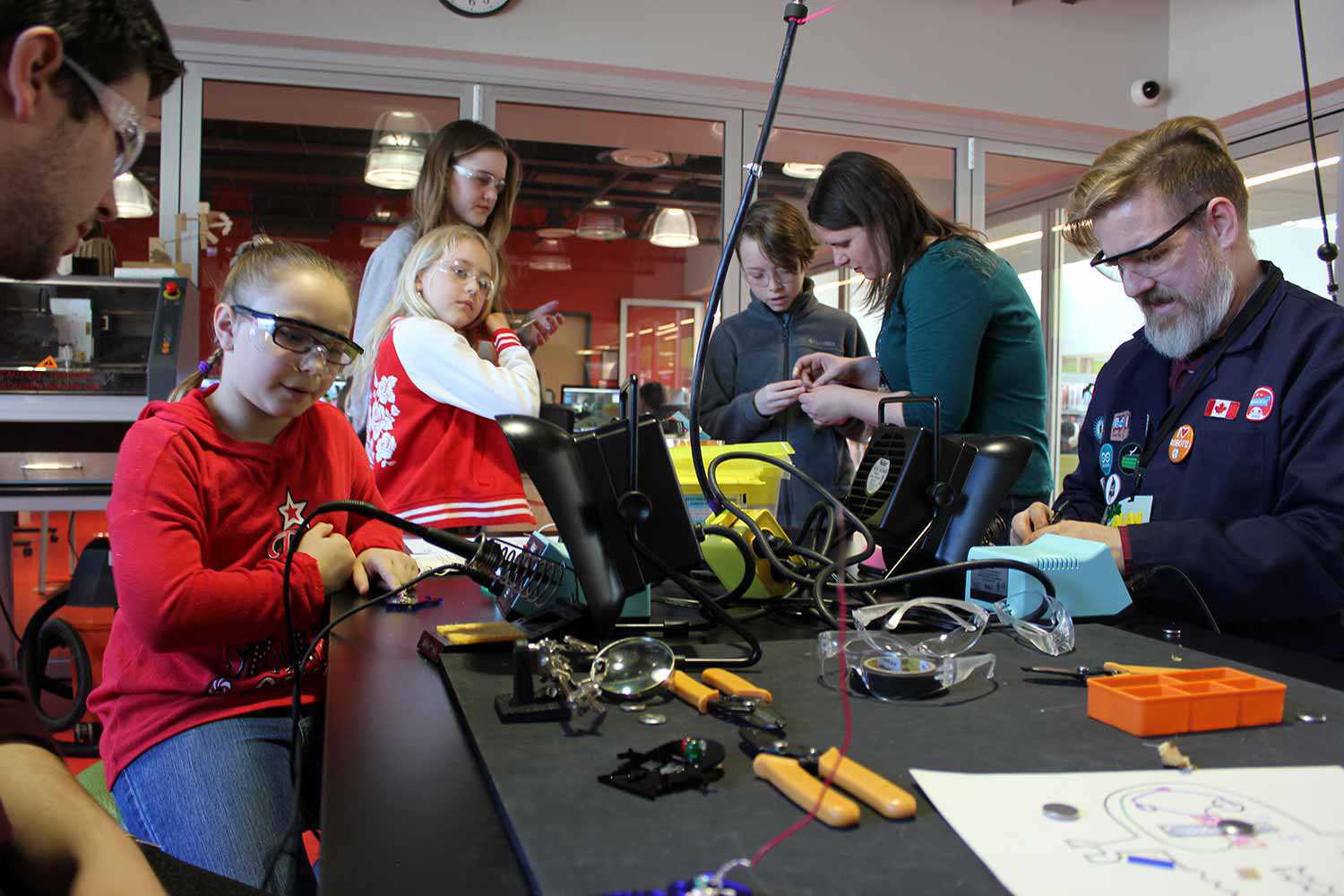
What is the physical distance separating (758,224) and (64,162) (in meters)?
1.94

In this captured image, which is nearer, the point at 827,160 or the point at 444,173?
the point at 444,173

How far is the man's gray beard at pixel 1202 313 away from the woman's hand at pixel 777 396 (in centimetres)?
87

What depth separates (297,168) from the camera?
12.3ft

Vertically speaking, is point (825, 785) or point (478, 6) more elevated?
point (478, 6)

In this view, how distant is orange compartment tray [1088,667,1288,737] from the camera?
0.64 m

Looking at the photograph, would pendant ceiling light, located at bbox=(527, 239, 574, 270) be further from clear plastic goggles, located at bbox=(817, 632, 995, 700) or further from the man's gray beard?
clear plastic goggles, located at bbox=(817, 632, 995, 700)

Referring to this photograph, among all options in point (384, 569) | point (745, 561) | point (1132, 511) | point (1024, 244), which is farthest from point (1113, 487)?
point (1024, 244)

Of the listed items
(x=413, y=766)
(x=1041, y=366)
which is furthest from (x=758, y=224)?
(x=413, y=766)

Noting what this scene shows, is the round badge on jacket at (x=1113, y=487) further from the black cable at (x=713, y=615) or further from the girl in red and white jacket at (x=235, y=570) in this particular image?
the girl in red and white jacket at (x=235, y=570)

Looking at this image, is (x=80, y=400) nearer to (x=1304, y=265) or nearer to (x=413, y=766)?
(x=413, y=766)

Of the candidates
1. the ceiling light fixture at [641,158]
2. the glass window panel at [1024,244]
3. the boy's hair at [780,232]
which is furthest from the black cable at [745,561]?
the glass window panel at [1024,244]

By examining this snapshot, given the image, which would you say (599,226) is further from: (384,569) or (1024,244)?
(384,569)

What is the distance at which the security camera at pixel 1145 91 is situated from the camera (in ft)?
14.5

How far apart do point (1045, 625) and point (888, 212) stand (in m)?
1.13
